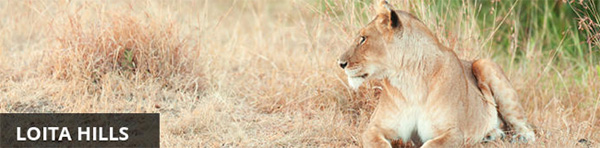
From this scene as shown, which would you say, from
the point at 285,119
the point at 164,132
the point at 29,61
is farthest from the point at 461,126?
the point at 29,61

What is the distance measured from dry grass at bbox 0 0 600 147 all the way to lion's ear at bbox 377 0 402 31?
106cm

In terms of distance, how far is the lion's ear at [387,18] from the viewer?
4.53m

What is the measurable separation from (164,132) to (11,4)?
10.5 ft

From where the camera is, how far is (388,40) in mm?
4605

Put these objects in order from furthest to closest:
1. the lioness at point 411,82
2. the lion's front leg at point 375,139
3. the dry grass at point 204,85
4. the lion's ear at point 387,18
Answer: the dry grass at point 204,85 → the lion's front leg at point 375,139 → the lioness at point 411,82 → the lion's ear at point 387,18

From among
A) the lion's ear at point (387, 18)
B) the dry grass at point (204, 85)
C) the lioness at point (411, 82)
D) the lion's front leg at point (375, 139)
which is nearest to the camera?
the lion's ear at point (387, 18)

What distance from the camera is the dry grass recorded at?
573 cm

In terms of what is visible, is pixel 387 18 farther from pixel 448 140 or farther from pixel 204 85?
pixel 204 85

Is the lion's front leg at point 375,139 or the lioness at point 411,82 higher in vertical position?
the lioness at point 411,82

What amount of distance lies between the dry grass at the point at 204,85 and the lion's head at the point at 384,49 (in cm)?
88

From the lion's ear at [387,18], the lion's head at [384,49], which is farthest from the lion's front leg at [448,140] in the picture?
the lion's ear at [387,18]

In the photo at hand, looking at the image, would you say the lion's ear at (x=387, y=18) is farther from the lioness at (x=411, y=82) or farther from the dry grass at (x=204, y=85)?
the dry grass at (x=204, y=85)

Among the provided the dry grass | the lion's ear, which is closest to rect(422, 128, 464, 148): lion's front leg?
the dry grass

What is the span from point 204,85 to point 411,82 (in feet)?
7.51
